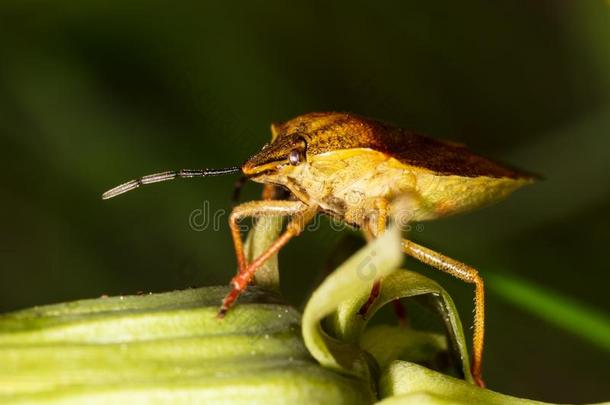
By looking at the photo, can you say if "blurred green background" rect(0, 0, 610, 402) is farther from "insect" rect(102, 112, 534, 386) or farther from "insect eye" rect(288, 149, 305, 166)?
"insect eye" rect(288, 149, 305, 166)

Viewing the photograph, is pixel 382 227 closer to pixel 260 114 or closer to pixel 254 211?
pixel 254 211

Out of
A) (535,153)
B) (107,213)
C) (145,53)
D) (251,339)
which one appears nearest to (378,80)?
(535,153)

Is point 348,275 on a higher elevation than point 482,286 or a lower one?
higher

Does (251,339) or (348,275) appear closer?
(348,275)

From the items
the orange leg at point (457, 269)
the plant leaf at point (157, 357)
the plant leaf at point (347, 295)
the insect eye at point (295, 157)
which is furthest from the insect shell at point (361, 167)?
the plant leaf at point (157, 357)

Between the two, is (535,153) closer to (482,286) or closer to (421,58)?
(421,58)

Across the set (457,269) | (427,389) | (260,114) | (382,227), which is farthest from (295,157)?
(260,114)

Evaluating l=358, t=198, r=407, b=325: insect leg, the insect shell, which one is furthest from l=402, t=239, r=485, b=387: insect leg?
the insect shell
